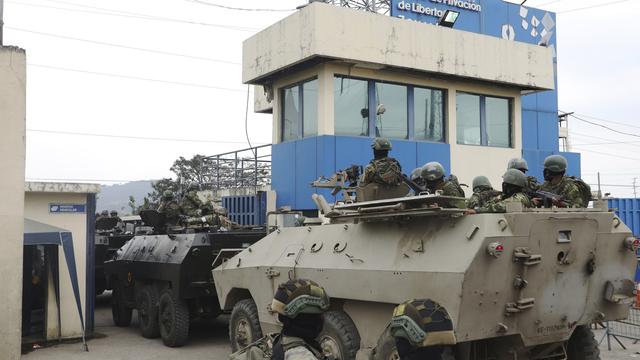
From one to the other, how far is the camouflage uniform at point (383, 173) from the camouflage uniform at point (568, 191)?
5.03ft

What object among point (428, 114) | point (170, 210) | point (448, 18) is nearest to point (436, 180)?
point (170, 210)

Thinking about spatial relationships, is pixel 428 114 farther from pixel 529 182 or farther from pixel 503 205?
pixel 503 205

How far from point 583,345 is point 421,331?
15.0ft

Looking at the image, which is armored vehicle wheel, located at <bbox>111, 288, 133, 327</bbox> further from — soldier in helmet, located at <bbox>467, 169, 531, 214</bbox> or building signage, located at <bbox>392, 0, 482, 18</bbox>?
building signage, located at <bbox>392, 0, 482, 18</bbox>

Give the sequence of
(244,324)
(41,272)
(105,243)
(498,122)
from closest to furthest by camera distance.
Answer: (244,324) → (41,272) → (105,243) → (498,122)

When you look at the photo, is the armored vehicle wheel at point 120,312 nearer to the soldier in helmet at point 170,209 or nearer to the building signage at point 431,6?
the soldier in helmet at point 170,209

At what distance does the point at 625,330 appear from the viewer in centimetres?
1062

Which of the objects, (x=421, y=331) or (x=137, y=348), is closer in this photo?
(x=421, y=331)

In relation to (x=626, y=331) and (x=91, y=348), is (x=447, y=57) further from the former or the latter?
(x=91, y=348)

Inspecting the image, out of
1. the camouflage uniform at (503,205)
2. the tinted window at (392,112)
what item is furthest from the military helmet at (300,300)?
the tinted window at (392,112)

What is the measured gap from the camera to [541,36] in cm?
2012

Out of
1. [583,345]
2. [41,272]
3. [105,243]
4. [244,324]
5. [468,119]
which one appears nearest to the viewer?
[583,345]

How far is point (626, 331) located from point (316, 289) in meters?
8.84

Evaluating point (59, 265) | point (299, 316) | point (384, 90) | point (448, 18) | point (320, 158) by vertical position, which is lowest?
point (59, 265)
